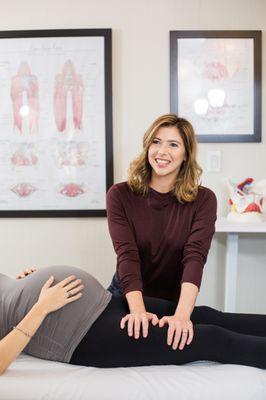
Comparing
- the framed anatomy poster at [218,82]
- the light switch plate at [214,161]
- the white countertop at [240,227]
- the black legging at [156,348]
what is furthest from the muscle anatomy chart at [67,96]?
the black legging at [156,348]

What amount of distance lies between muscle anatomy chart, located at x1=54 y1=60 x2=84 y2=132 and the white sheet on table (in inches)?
59.7

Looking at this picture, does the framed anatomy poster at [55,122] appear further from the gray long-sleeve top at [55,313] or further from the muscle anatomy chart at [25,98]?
the gray long-sleeve top at [55,313]

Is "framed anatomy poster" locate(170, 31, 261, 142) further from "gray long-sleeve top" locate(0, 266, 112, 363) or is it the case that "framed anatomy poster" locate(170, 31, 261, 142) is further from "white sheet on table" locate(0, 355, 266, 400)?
"white sheet on table" locate(0, 355, 266, 400)

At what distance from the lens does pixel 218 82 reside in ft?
8.05

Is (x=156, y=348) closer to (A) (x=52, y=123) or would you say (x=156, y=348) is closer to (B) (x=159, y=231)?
(B) (x=159, y=231)

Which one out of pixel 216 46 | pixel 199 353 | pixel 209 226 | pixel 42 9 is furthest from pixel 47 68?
pixel 199 353

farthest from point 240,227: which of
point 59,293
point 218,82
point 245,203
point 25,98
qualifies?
point 25,98

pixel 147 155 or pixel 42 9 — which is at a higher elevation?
pixel 42 9

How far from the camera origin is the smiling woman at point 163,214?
1690 mm

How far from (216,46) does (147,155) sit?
0.98m

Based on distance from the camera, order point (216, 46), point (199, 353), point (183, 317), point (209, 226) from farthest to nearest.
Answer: point (216, 46) → point (209, 226) → point (183, 317) → point (199, 353)

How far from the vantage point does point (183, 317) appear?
4.66 ft

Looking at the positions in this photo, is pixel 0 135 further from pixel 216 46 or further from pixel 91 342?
pixel 91 342

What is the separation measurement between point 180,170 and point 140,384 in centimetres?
87
